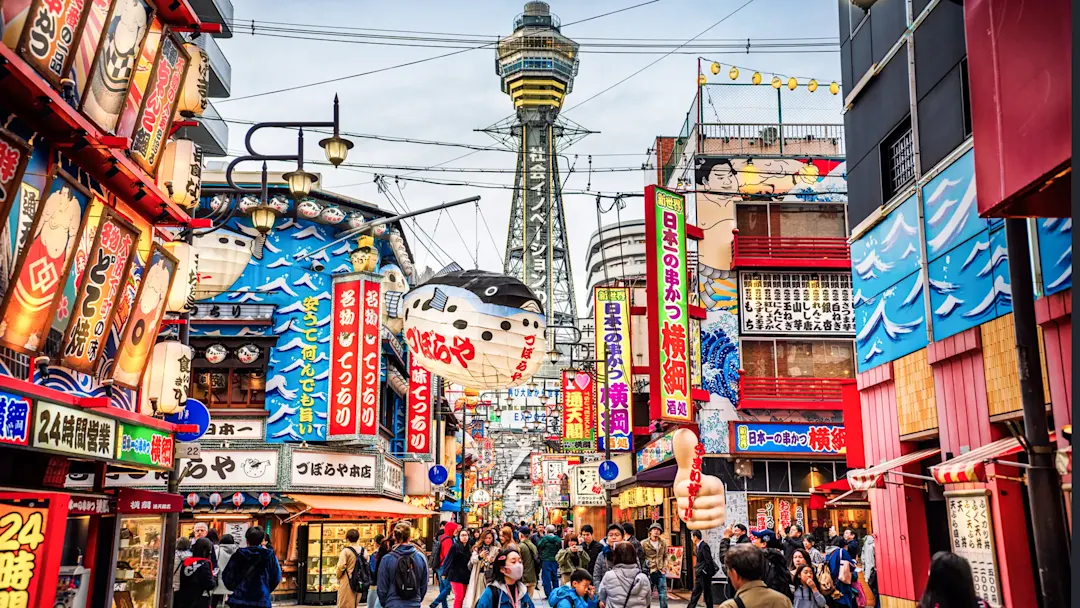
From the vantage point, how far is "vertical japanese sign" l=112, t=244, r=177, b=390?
45.9ft

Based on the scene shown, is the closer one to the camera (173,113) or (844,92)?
(173,113)

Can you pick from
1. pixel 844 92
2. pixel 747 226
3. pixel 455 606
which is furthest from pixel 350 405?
pixel 844 92

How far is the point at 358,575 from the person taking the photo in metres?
18.9

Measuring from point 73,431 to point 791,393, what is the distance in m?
22.6

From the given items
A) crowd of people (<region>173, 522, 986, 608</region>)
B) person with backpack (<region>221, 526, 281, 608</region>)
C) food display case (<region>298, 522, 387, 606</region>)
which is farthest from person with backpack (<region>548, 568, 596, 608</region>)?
food display case (<region>298, 522, 387, 606</region>)

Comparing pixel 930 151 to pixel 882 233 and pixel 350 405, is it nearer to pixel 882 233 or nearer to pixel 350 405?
pixel 882 233

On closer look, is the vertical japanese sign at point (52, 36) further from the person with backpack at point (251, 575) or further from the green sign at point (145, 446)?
the person with backpack at point (251, 575)

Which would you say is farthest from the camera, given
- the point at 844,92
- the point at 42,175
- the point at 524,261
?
the point at 524,261

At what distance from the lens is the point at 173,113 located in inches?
575

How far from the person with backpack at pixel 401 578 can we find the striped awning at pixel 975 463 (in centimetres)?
674

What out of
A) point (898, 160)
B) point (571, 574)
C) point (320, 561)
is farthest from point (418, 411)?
point (571, 574)

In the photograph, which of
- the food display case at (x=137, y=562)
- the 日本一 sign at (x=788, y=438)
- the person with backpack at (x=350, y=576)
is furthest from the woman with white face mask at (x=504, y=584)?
the 日本一 sign at (x=788, y=438)

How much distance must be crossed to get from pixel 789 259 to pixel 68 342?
902 inches

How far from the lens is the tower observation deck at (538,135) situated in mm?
123938
